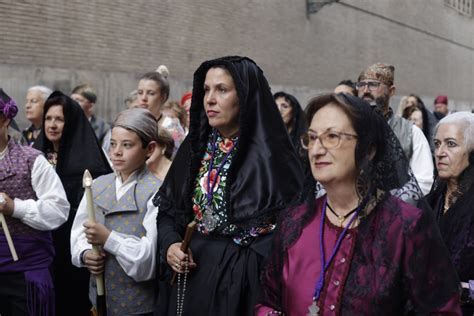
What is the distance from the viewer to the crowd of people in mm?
2561

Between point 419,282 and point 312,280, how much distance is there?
0.39 m

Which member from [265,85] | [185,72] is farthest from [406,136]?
[185,72]

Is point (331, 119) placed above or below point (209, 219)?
above

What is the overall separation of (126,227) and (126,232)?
0.10ft

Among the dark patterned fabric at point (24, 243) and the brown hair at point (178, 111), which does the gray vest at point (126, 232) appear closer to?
the dark patterned fabric at point (24, 243)

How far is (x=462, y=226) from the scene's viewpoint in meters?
3.74

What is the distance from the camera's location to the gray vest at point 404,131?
213 inches

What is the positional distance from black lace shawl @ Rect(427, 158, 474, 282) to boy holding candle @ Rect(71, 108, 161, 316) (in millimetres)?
1625

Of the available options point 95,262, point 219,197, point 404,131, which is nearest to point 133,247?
point 95,262

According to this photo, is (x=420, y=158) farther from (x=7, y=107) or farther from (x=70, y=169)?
(x=7, y=107)

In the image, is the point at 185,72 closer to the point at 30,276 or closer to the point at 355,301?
the point at 30,276

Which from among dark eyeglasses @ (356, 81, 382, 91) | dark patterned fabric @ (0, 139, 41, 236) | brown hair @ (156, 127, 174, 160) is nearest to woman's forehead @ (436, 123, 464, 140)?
dark eyeglasses @ (356, 81, 382, 91)

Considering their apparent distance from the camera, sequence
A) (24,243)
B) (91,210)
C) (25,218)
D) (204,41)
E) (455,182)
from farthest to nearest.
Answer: (204,41) → (24,243) → (25,218) → (455,182) → (91,210)

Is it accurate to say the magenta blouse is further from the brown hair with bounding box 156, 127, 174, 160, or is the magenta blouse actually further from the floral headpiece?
the brown hair with bounding box 156, 127, 174, 160
